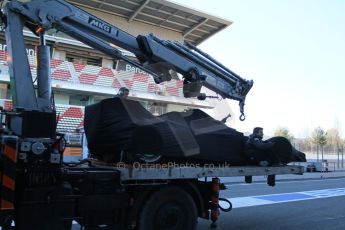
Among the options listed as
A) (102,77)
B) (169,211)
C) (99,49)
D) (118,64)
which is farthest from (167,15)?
(169,211)

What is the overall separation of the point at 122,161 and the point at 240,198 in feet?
25.1

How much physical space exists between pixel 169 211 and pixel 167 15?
30129 millimetres

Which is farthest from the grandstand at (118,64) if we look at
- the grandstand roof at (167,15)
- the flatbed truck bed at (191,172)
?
the flatbed truck bed at (191,172)

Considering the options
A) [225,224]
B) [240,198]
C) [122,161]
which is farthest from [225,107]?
[122,161]

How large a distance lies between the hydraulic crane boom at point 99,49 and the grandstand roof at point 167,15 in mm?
25303

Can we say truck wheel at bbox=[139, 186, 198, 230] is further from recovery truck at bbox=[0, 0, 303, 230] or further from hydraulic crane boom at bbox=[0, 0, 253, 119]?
hydraulic crane boom at bbox=[0, 0, 253, 119]

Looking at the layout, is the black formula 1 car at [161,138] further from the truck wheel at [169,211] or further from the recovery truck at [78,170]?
the truck wheel at [169,211]

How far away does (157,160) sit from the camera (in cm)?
645

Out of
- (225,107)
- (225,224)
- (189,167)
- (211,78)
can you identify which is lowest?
(225,224)

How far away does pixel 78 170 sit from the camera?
5.88 m

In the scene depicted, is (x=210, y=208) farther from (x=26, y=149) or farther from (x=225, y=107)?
(x=225, y=107)

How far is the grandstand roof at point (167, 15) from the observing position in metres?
32.7

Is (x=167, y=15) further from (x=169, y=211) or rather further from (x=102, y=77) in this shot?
(x=169, y=211)

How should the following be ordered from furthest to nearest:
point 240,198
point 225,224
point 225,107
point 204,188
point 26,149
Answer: point 225,107 < point 240,198 < point 225,224 < point 204,188 < point 26,149
